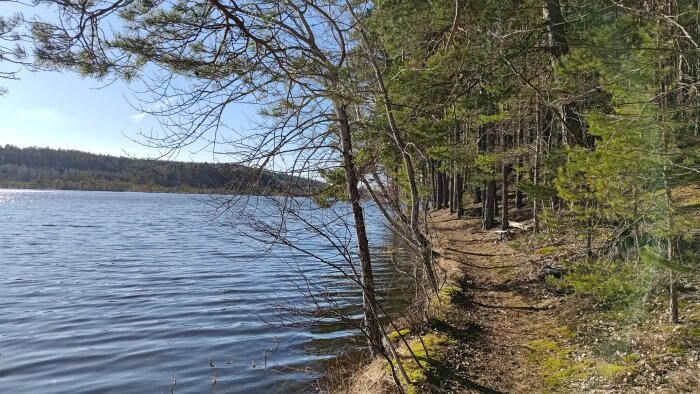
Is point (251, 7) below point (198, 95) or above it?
above

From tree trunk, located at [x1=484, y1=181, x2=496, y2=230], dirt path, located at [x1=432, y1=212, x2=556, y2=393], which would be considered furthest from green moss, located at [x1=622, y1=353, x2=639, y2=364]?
tree trunk, located at [x1=484, y1=181, x2=496, y2=230]

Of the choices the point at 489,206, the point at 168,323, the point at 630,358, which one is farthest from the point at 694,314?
the point at 489,206

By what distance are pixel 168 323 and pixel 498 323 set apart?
25.0ft

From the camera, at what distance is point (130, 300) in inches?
570

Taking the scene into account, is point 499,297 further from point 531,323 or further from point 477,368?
point 477,368

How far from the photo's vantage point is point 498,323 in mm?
8906

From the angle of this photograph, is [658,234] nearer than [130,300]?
Yes

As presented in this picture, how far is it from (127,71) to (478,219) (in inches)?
921

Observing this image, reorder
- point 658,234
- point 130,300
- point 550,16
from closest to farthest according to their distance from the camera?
point 658,234, point 550,16, point 130,300

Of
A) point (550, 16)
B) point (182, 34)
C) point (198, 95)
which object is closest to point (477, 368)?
point (198, 95)

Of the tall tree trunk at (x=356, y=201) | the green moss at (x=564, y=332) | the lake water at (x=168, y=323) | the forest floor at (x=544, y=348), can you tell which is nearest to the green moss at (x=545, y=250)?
the forest floor at (x=544, y=348)

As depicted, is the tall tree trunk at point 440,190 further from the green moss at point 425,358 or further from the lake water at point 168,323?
the green moss at point 425,358

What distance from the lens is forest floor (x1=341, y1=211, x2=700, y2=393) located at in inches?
230

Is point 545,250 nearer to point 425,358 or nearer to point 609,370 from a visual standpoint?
point 609,370
